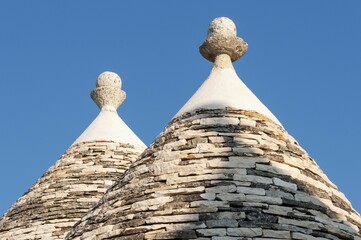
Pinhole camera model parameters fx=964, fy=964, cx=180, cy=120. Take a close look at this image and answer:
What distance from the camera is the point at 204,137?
9.31m

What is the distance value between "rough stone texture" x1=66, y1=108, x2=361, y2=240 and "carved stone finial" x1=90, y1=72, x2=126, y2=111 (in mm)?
5898

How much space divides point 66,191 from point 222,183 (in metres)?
5.01

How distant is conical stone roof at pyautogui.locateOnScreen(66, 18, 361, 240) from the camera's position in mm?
8180

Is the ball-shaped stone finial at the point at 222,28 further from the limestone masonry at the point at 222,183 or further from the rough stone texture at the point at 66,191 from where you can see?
the rough stone texture at the point at 66,191

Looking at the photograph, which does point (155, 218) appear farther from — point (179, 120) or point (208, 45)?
point (208, 45)

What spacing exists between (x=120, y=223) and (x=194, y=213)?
717mm

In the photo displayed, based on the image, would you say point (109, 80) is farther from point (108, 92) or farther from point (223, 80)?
point (223, 80)

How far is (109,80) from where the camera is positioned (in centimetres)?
1602

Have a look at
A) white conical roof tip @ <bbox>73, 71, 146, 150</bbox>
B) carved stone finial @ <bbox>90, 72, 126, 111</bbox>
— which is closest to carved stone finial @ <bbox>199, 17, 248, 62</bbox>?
white conical roof tip @ <bbox>73, 71, 146, 150</bbox>

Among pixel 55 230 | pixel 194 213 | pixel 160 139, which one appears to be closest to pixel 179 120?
pixel 160 139

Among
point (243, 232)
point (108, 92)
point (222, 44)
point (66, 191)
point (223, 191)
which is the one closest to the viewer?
point (243, 232)

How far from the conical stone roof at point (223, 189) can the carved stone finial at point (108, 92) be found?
5629 millimetres

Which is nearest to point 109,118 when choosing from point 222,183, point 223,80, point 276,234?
point 223,80

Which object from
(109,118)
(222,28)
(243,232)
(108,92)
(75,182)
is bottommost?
(243,232)
